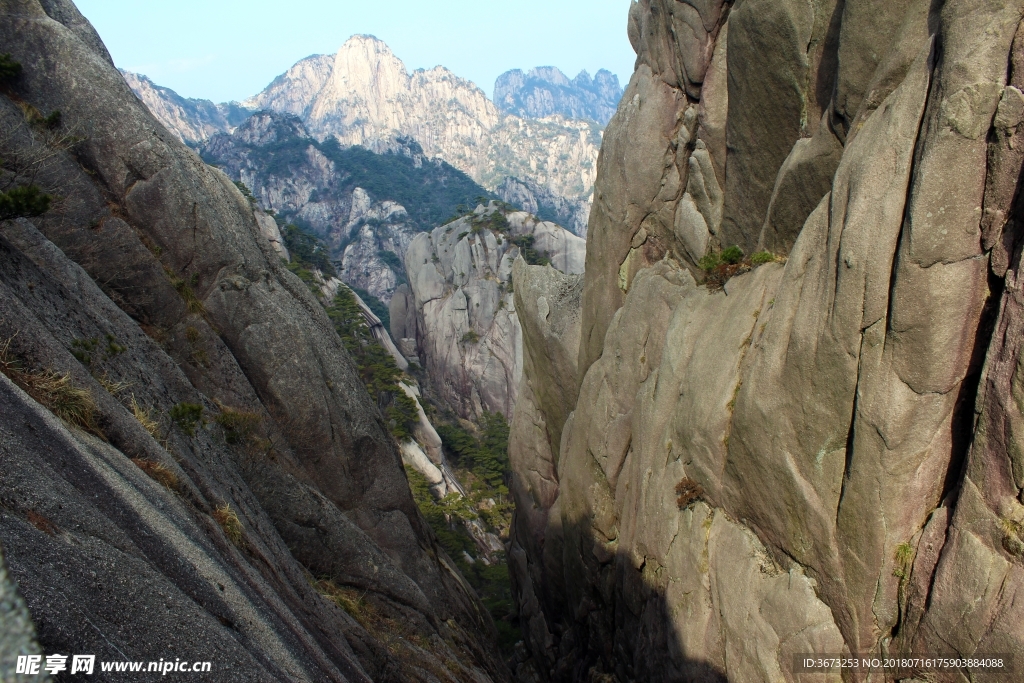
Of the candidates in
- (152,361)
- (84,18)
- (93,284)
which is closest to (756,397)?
(152,361)

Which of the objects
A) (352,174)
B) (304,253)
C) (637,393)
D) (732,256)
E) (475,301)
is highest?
(352,174)

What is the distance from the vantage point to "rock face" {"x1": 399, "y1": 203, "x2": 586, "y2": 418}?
240ft

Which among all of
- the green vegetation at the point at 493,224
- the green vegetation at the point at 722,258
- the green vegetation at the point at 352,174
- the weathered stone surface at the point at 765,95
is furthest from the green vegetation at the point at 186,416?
the green vegetation at the point at 352,174

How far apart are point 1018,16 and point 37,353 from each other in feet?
51.9

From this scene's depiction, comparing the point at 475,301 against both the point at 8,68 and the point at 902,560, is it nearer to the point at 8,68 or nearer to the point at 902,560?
the point at 8,68

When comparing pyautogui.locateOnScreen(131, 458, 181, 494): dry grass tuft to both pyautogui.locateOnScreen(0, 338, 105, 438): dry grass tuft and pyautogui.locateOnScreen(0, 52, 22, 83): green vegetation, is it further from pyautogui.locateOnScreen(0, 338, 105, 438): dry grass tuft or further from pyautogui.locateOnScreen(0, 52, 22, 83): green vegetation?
pyautogui.locateOnScreen(0, 52, 22, 83): green vegetation

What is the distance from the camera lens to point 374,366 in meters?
56.3

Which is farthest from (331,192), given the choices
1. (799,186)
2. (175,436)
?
(799,186)

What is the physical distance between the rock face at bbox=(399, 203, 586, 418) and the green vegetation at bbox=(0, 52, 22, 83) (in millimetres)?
53976

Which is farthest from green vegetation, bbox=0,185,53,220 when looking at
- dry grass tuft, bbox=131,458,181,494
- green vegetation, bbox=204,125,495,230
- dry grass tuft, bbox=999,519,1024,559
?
green vegetation, bbox=204,125,495,230

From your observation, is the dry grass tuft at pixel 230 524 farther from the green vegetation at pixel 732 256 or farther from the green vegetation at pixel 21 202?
the green vegetation at pixel 732 256

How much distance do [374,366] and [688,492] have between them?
1779 inches

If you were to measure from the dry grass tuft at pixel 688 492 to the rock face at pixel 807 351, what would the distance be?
0.16 m

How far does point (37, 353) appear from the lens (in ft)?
30.6
